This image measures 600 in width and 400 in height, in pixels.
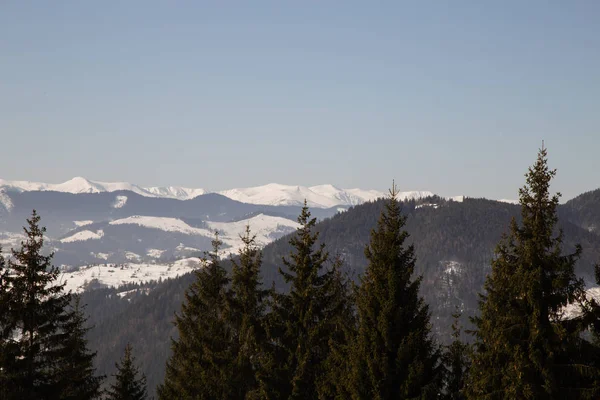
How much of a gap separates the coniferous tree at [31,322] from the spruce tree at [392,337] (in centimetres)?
1619

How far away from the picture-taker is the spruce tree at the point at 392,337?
87.1ft

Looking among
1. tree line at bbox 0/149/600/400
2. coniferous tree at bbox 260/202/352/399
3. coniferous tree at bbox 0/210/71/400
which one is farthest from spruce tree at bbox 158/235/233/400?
coniferous tree at bbox 0/210/71/400

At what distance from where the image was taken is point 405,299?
27.5 m

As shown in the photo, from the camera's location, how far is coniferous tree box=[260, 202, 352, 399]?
3303 centimetres

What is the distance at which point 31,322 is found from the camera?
32062 millimetres

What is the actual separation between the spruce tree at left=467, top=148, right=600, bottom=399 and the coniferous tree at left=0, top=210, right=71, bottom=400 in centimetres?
2157

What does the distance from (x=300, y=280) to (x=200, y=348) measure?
11627mm

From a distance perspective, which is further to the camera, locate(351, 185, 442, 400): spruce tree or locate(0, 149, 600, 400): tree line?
locate(351, 185, 442, 400): spruce tree

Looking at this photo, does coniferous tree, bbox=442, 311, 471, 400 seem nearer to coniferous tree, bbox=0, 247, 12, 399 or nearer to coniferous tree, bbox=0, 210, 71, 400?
coniferous tree, bbox=0, 210, 71, 400

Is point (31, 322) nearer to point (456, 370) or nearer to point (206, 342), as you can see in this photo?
point (206, 342)

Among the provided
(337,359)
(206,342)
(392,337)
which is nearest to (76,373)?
(206,342)

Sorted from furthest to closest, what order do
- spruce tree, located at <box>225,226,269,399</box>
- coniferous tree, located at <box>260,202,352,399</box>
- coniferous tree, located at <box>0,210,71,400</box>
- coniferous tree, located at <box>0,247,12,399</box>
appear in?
spruce tree, located at <box>225,226,269,399</box>
coniferous tree, located at <box>260,202,352,399</box>
coniferous tree, located at <box>0,210,71,400</box>
coniferous tree, located at <box>0,247,12,399</box>

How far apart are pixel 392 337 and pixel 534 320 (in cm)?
607

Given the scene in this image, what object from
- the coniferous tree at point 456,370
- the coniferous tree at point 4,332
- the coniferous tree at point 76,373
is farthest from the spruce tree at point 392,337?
the coniferous tree at point 4,332
